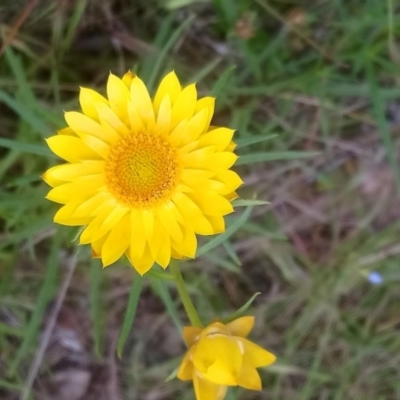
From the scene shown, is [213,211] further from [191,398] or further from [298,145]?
[191,398]

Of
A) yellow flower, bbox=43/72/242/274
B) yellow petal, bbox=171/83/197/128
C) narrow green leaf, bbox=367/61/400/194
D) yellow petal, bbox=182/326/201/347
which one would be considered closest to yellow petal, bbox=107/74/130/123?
yellow flower, bbox=43/72/242/274

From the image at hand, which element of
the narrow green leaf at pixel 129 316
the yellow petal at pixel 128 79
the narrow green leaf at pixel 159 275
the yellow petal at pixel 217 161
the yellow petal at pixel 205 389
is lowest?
the yellow petal at pixel 205 389

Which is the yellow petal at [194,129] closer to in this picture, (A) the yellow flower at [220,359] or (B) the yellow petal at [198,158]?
(B) the yellow petal at [198,158]

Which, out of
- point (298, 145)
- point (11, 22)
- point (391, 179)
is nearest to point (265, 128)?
point (298, 145)

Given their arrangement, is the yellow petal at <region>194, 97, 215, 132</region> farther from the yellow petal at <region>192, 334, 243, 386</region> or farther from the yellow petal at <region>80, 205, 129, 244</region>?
the yellow petal at <region>192, 334, 243, 386</region>

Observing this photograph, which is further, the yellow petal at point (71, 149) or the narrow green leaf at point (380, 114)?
the narrow green leaf at point (380, 114)

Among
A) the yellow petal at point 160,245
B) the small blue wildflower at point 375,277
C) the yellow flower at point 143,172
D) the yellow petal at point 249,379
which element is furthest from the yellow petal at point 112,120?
the small blue wildflower at point 375,277

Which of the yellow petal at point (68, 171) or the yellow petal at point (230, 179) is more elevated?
the yellow petal at point (68, 171)

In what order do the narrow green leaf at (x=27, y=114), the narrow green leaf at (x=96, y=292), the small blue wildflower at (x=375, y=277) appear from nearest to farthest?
the narrow green leaf at (x=27, y=114) < the narrow green leaf at (x=96, y=292) < the small blue wildflower at (x=375, y=277)

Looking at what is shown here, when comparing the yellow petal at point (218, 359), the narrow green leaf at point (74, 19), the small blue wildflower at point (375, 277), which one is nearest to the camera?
the yellow petal at point (218, 359)

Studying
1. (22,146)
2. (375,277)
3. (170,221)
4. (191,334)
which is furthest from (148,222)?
(375,277)
